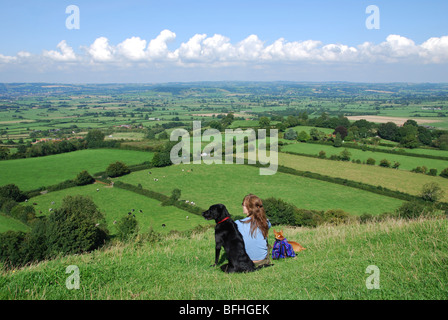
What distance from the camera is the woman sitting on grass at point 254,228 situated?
243 inches

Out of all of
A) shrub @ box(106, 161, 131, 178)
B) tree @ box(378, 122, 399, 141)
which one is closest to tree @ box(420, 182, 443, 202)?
tree @ box(378, 122, 399, 141)

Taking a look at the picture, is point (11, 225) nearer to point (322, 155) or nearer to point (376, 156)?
point (322, 155)

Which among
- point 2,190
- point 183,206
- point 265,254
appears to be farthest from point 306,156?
point 265,254

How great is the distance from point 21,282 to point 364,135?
79782 millimetres

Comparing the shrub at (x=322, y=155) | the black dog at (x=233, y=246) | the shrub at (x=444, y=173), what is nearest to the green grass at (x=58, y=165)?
the shrub at (x=322, y=155)

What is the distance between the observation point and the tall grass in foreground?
4.50m

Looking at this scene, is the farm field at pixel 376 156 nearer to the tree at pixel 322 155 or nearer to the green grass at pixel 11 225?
the tree at pixel 322 155

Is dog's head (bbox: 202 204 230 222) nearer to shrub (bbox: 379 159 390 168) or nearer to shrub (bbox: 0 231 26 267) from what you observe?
shrub (bbox: 0 231 26 267)

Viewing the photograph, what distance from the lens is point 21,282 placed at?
502 centimetres

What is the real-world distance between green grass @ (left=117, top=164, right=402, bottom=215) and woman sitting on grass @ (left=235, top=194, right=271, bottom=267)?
26.8m

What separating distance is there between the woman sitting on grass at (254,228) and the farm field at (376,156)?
5164 cm
